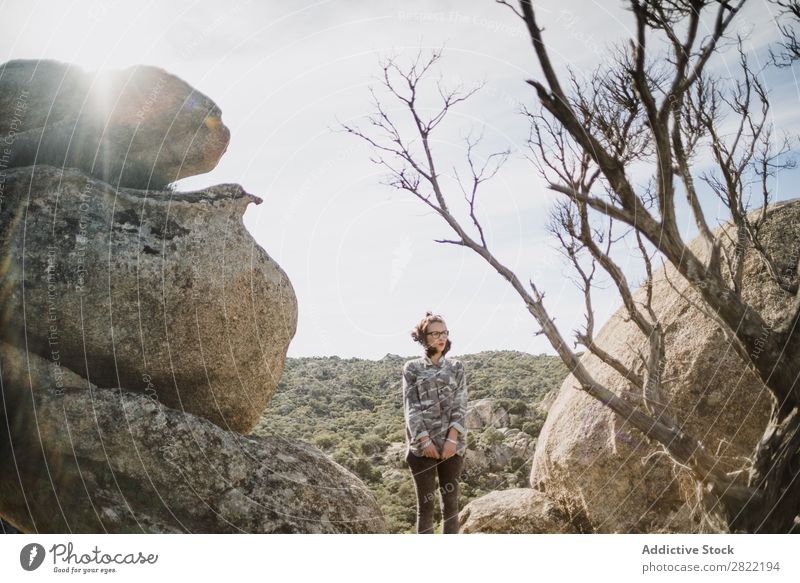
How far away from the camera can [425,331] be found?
532 cm

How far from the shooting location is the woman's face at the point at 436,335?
5270 millimetres

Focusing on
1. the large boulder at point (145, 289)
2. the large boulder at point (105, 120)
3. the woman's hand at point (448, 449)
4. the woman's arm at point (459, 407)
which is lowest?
the woman's hand at point (448, 449)

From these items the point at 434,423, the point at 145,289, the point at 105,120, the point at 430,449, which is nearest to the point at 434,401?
the point at 434,423

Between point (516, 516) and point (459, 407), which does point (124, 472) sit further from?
point (516, 516)

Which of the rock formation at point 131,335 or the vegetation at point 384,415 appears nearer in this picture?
the rock formation at point 131,335

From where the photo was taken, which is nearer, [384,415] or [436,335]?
[436,335]

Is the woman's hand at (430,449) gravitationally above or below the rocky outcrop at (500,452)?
above

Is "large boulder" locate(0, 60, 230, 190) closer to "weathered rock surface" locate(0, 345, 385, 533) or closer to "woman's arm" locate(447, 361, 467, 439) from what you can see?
"weathered rock surface" locate(0, 345, 385, 533)

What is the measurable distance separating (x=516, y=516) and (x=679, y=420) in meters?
3.02

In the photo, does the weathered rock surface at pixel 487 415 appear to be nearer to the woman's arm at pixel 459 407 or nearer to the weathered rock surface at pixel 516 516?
the weathered rock surface at pixel 516 516

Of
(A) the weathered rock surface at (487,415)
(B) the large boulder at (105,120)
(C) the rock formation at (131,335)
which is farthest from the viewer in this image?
(A) the weathered rock surface at (487,415)

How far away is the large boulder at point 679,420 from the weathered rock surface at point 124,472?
4333mm

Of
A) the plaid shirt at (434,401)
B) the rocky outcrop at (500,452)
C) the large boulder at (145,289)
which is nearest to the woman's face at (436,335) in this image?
the plaid shirt at (434,401)

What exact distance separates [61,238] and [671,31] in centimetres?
699
